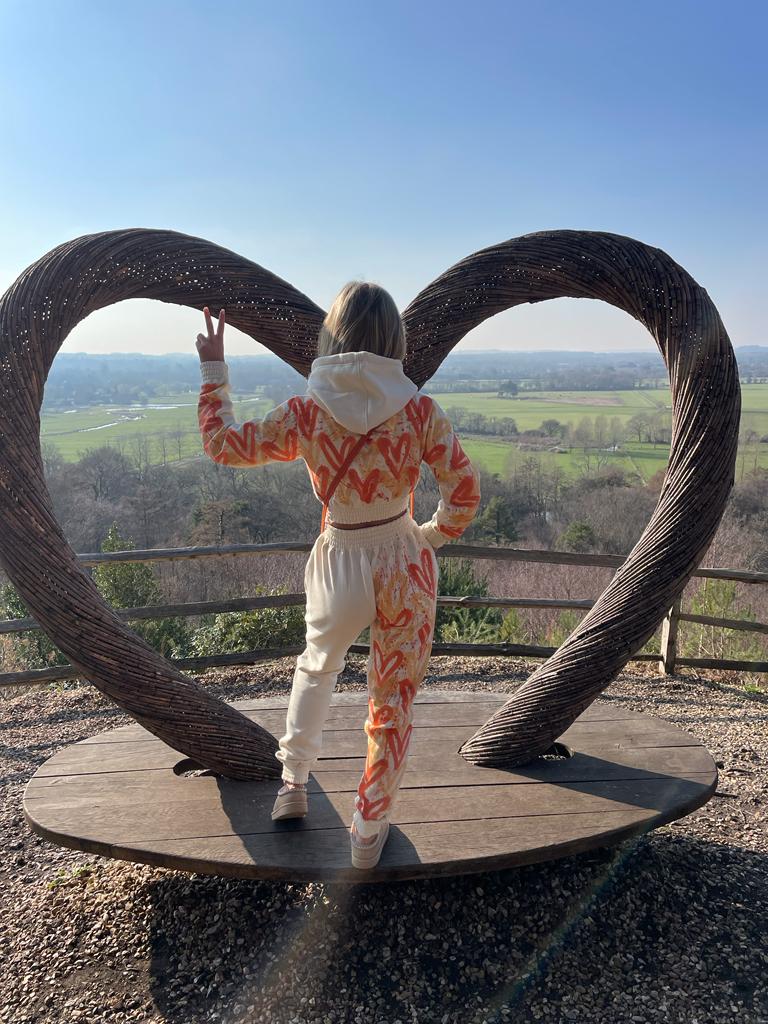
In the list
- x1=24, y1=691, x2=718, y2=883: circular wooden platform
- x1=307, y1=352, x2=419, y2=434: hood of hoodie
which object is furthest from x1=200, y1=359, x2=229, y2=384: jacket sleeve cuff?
x1=24, y1=691, x2=718, y2=883: circular wooden platform

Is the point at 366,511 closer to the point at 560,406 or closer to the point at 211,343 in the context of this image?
the point at 211,343

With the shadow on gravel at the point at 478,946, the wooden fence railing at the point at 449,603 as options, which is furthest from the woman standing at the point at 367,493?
the wooden fence railing at the point at 449,603

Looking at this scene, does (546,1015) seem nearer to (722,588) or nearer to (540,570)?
(722,588)

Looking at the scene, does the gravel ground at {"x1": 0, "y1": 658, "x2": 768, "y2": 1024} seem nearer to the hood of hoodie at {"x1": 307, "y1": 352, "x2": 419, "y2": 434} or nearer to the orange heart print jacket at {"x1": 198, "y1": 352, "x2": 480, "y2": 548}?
the orange heart print jacket at {"x1": 198, "y1": 352, "x2": 480, "y2": 548}

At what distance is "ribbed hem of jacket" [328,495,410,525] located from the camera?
85.1 inches

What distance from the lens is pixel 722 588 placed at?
24.7ft

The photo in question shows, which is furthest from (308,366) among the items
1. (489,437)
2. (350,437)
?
(489,437)

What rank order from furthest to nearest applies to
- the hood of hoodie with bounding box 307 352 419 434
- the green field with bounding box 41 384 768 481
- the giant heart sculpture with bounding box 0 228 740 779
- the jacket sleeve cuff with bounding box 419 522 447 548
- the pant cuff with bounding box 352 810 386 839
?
the green field with bounding box 41 384 768 481, the giant heart sculpture with bounding box 0 228 740 779, the jacket sleeve cuff with bounding box 419 522 447 548, the pant cuff with bounding box 352 810 386 839, the hood of hoodie with bounding box 307 352 419 434

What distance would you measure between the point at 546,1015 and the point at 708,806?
1.64 meters

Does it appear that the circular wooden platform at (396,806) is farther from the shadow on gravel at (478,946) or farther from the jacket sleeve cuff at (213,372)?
the jacket sleeve cuff at (213,372)

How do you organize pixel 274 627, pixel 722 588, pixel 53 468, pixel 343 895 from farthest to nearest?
pixel 53 468 → pixel 722 588 → pixel 274 627 → pixel 343 895

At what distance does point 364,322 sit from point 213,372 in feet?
1.75

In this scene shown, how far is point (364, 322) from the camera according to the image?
2.00m

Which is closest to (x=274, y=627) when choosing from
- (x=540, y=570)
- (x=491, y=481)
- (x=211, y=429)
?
(x=211, y=429)
